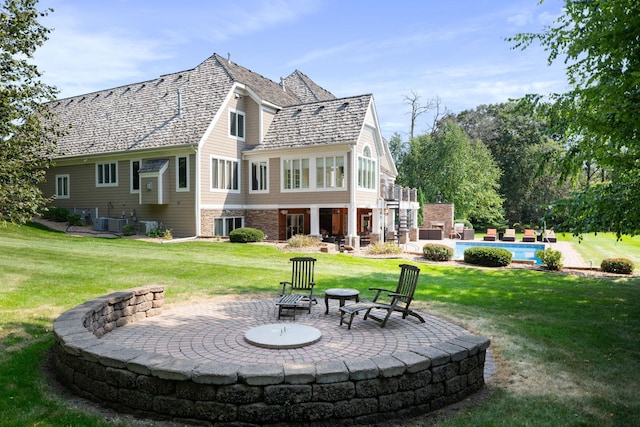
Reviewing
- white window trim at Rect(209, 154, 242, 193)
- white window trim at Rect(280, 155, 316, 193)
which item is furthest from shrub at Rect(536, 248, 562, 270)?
white window trim at Rect(209, 154, 242, 193)

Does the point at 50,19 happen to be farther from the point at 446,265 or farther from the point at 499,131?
the point at 499,131

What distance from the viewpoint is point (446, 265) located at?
57.8 ft

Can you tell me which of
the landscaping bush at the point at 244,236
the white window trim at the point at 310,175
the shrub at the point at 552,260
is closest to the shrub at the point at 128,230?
the landscaping bush at the point at 244,236

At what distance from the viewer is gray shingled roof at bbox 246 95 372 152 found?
77.2 feet

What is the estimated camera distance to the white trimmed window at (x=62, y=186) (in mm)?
27766

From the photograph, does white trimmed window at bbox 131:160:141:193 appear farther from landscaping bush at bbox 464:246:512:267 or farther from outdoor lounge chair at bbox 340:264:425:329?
outdoor lounge chair at bbox 340:264:425:329

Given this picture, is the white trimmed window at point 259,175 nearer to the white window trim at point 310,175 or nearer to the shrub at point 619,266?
the white window trim at point 310,175

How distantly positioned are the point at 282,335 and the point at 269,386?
8.08 feet

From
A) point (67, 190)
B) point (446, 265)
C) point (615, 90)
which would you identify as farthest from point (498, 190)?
point (615, 90)

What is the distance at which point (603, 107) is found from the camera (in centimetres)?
664

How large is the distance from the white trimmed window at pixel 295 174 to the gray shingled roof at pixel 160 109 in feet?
15.0

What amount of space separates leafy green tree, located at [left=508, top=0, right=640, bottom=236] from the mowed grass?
7.49ft

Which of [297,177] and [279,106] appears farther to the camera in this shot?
[279,106]

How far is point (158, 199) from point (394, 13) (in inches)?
650
